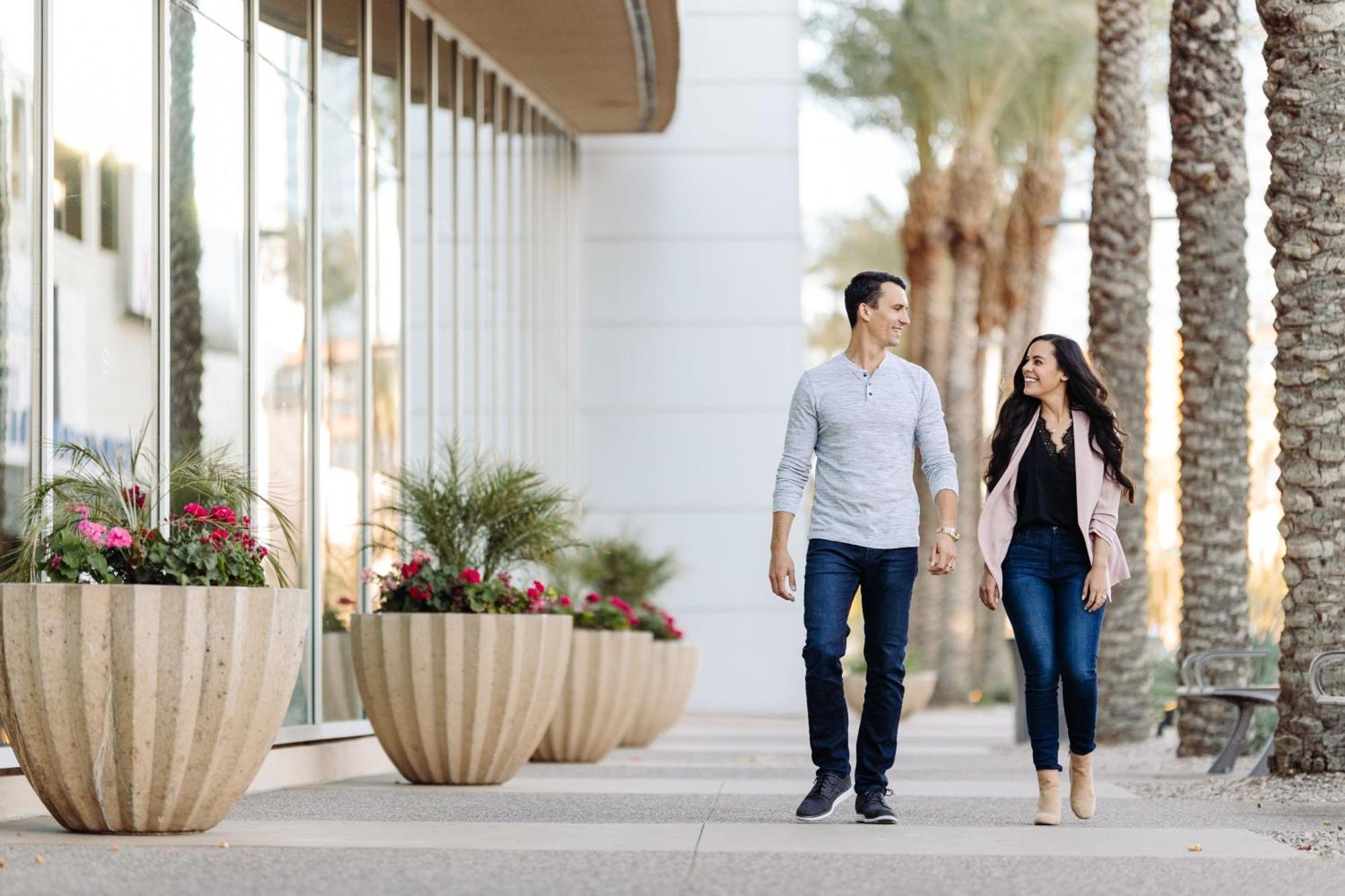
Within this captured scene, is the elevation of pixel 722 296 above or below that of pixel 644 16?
below

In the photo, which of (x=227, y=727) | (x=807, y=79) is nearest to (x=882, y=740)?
(x=227, y=727)

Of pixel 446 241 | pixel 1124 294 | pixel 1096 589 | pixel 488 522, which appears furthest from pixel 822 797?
pixel 1124 294

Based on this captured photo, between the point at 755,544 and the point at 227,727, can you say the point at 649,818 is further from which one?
the point at 755,544

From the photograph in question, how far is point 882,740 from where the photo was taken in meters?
6.73

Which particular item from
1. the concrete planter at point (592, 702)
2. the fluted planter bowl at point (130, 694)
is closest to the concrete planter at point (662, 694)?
the concrete planter at point (592, 702)

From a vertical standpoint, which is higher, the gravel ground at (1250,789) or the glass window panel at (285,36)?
the glass window panel at (285,36)

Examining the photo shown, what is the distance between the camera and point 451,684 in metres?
8.59

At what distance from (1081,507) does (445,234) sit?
817cm

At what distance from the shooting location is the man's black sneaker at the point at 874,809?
674 centimetres

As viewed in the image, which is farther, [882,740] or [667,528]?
[667,528]

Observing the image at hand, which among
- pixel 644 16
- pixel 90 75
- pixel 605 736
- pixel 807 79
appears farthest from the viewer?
pixel 807 79

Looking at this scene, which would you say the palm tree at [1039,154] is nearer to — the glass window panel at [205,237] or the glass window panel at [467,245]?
the glass window panel at [467,245]

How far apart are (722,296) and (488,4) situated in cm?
736

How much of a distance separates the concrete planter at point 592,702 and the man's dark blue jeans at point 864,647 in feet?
15.4
